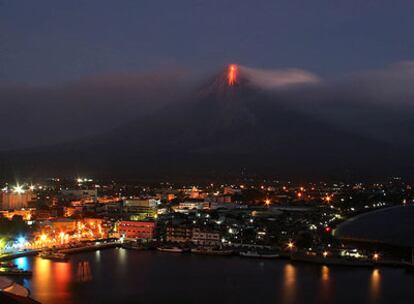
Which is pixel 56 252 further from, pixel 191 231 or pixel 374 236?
pixel 374 236

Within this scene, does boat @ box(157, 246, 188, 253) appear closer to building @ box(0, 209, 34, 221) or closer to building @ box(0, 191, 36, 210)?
building @ box(0, 209, 34, 221)

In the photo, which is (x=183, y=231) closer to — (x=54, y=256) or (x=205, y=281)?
(x=54, y=256)

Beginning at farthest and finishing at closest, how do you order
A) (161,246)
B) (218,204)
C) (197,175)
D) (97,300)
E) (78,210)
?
(197,175) → (218,204) → (78,210) → (161,246) → (97,300)

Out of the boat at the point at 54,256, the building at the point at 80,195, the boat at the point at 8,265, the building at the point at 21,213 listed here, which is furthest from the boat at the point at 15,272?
the building at the point at 80,195

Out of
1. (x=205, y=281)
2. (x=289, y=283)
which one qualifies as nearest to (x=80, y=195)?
(x=205, y=281)

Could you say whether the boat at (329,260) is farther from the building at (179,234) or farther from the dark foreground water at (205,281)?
the building at (179,234)

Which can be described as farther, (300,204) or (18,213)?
(300,204)

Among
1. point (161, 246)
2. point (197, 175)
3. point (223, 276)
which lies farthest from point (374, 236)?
point (197, 175)
